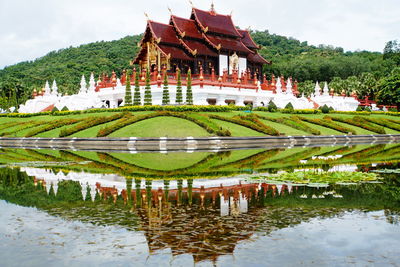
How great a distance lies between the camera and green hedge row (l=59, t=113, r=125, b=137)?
3759 cm

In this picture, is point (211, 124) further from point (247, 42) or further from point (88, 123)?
point (247, 42)

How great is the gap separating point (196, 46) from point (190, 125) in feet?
62.3

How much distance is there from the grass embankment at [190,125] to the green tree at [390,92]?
14220 mm

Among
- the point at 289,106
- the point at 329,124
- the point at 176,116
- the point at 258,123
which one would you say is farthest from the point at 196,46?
the point at 329,124

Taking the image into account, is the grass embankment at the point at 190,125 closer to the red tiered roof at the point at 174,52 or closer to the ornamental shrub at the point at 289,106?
the ornamental shrub at the point at 289,106

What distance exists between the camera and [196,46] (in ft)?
175

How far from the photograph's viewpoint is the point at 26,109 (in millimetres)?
55719

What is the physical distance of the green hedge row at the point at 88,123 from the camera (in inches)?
1480

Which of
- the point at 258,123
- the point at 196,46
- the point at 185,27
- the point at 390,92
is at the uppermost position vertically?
the point at 185,27

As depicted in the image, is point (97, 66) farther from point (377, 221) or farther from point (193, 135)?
point (377, 221)

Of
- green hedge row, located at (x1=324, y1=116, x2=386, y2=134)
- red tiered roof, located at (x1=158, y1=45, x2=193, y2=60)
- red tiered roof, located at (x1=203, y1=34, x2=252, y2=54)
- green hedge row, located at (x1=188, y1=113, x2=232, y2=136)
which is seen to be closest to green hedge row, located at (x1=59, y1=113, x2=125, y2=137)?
green hedge row, located at (x1=188, y1=113, x2=232, y2=136)

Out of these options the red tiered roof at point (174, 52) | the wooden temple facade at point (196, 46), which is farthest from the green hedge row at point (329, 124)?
the red tiered roof at point (174, 52)

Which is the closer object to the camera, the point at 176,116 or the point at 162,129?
the point at 162,129

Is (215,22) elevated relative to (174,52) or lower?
elevated
